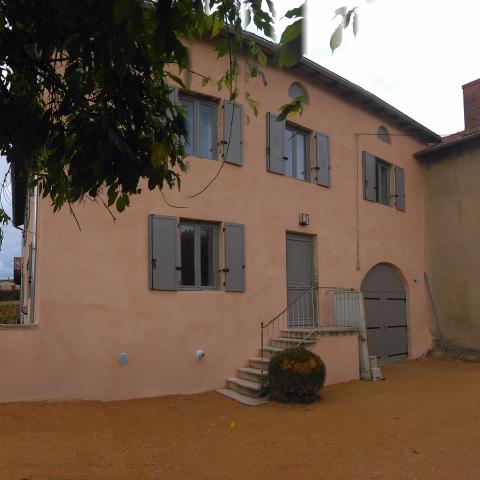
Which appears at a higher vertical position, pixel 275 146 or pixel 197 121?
pixel 197 121

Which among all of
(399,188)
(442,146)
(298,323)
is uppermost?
(442,146)

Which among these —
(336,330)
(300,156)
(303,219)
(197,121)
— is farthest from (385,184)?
(197,121)

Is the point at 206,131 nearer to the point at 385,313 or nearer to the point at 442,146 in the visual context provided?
the point at 385,313

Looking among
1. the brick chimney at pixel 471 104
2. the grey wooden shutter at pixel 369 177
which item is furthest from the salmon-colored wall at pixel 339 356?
the brick chimney at pixel 471 104

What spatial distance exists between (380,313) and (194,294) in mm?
5683

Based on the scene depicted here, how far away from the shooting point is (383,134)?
45.5 ft

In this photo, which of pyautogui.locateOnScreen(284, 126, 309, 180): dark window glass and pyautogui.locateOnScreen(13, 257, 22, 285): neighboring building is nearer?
pyautogui.locateOnScreen(284, 126, 309, 180): dark window glass

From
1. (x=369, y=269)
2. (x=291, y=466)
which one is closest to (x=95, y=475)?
(x=291, y=466)

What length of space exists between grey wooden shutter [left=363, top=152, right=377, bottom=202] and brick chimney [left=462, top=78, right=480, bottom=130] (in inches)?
147

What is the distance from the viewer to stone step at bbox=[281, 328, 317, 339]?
9766 millimetres

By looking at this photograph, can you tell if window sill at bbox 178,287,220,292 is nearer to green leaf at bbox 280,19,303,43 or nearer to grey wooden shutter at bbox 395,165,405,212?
grey wooden shutter at bbox 395,165,405,212

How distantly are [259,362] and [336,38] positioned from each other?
775 centimetres

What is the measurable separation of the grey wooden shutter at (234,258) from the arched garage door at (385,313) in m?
3.97

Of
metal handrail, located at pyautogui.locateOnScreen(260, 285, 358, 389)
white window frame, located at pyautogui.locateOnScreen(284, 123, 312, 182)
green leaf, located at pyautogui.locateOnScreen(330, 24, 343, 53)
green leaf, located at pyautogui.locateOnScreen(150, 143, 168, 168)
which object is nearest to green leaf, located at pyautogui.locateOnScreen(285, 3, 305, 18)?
green leaf, located at pyautogui.locateOnScreen(330, 24, 343, 53)
